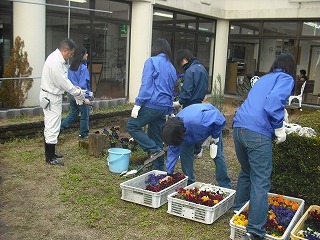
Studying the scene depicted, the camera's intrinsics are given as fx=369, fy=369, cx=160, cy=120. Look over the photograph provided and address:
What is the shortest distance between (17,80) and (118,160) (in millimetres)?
3681

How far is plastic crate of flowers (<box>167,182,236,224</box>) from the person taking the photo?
3.86m

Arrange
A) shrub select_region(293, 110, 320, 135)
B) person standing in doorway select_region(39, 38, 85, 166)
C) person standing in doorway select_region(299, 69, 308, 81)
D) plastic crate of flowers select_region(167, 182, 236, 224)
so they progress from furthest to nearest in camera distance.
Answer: person standing in doorway select_region(299, 69, 308, 81) → person standing in doorway select_region(39, 38, 85, 166) → shrub select_region(293, 110, 320, 135) → plastic crate of flowers select_region(167, 182, 236, 224)

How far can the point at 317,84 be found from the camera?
13656 millimetres

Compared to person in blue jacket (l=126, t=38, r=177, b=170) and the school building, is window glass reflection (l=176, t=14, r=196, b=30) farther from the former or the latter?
person in blue jacket (l=126, t=38, r=177, b=170)

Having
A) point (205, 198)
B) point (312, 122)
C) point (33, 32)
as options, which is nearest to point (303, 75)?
point (312, 122)

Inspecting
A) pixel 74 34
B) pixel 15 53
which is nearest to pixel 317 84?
pixel 74 34

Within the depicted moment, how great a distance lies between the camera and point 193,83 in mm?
5680

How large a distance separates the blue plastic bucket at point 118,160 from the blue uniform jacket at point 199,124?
114 cm

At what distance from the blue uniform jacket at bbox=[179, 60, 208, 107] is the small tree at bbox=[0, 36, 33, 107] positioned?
3817 millimetres

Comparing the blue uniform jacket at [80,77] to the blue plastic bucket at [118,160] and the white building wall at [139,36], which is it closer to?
the blue plastic bucket at [118,160]

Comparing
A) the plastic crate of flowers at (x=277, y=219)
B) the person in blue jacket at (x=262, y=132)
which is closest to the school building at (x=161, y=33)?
the person in blue jacket at (x=262, y=132)

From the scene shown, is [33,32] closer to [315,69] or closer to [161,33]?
[161,33]

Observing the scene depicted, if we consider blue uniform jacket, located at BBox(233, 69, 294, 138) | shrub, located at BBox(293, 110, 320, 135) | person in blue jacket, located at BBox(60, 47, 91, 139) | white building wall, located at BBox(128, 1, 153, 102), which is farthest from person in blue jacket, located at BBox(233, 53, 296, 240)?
white building wall, located at BBox(128, 1, 153, 102)

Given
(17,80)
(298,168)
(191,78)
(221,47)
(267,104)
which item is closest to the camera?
(267,104)
